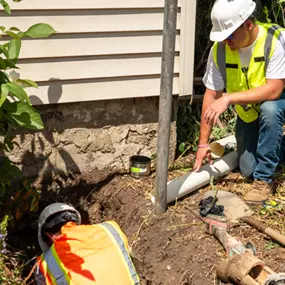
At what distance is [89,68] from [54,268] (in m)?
1.47

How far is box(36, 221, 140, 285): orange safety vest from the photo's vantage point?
3.08 m

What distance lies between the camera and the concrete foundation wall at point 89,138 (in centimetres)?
409

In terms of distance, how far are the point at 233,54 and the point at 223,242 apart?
125cm

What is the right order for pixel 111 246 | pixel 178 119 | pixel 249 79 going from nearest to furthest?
1. pixel 111 246
2. pixel 249 79
3. pixel 178 119

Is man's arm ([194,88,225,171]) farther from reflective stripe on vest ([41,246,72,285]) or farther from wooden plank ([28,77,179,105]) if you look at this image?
reflective stripe on vest ([41,246,72,285])

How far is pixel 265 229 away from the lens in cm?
340

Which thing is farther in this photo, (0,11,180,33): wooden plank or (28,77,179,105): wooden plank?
(28,77,179,105): wooden plank

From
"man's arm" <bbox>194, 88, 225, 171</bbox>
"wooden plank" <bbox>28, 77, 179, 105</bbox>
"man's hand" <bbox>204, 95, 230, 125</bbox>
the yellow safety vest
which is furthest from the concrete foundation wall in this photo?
"man's hand" <bbox>204, 95, 230, 125</bbox>

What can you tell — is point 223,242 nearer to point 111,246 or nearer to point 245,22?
point 111,246

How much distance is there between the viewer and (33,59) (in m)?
3.84

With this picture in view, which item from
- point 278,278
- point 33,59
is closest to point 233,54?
point 33,59

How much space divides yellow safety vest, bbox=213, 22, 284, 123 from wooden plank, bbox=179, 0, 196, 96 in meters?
0.40

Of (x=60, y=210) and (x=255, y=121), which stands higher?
(x=255, y=121)

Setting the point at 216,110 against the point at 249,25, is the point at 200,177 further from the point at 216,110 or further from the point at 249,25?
the point at 249,25
